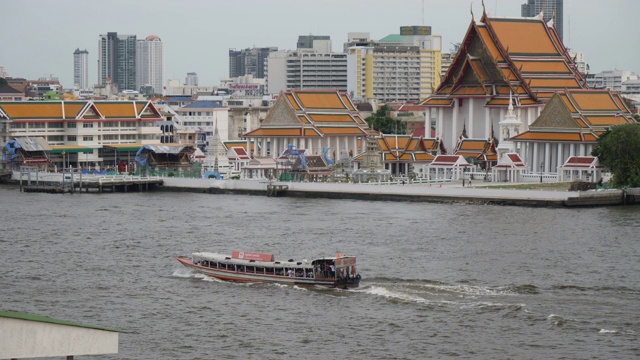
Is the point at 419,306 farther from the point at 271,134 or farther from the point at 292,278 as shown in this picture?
the point at 271,134

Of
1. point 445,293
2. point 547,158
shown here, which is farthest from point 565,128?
point 445,293

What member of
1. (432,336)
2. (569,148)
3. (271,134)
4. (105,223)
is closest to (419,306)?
(432,336)

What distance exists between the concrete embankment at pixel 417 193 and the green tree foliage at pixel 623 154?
1204 mm

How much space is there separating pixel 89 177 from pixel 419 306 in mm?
45927

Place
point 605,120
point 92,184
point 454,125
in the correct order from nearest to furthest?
1. point 605,120
2. point 92,184
3. point 454,125

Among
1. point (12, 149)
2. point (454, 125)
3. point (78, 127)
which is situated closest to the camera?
point (454, 125)

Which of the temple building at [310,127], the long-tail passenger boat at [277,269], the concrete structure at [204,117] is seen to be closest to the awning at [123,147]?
the temple building at [310,127]

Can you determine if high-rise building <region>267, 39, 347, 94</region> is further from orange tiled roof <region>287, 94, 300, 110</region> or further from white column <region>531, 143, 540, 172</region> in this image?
white column <region>531, 143, 540, 172</region>

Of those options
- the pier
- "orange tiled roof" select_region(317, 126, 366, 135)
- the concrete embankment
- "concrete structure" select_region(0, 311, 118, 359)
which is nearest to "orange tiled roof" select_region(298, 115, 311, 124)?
"orange tiled roof" select_region(317, 126, 366, 135)

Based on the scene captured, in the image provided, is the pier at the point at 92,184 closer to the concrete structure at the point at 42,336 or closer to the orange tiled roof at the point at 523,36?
the orange tiled roof at the point at 523,36

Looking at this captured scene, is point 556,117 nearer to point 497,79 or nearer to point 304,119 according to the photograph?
point 497,79

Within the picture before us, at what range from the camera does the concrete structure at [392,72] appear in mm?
172750

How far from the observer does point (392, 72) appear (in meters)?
174

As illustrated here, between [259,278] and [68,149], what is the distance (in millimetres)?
52962
